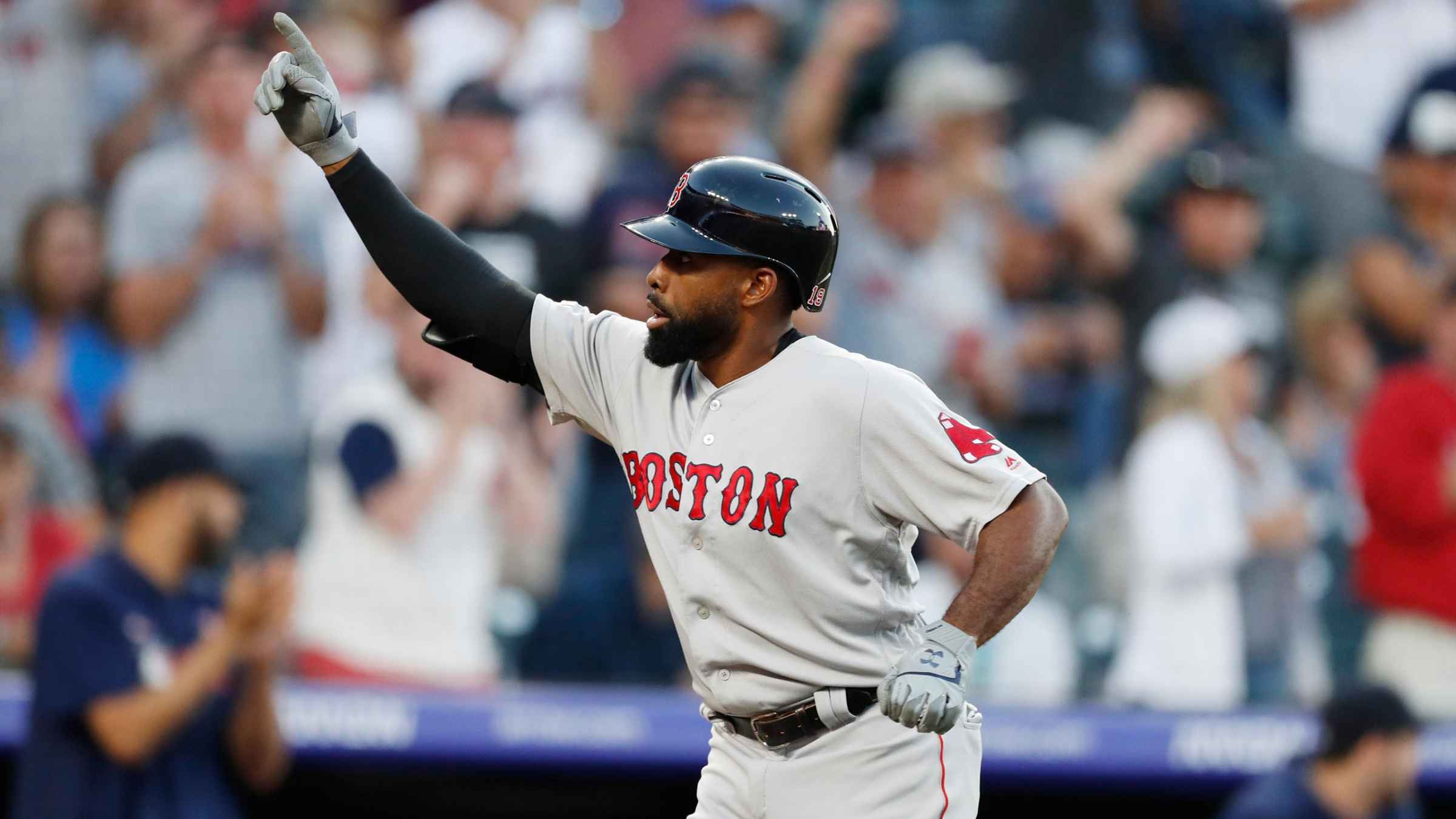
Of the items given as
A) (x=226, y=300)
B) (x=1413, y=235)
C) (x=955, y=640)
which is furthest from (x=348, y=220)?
(x=1413, y=235)

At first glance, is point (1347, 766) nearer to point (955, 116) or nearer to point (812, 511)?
point (812, 511)

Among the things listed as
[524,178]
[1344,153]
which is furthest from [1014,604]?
[1344,153]

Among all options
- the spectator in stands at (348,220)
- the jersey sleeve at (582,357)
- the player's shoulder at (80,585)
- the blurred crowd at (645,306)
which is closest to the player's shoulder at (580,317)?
the jersey sleeve at (582,357)

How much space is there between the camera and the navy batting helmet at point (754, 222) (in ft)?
9.39

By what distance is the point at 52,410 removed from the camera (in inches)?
216

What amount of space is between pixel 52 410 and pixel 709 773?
3233 millimetres

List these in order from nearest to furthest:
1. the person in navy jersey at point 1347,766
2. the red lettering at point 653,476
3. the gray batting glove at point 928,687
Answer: the gray batting glove at point 928,687 < the red lettering at point 653,476 < the person in navy jersey at point 1347,766

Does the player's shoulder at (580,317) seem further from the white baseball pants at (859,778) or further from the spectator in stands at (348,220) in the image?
the spectator in stands at (348,220)

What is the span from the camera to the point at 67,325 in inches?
221

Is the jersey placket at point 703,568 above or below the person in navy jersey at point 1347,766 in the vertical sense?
below

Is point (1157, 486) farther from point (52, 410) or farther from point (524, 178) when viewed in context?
point (52, 410)

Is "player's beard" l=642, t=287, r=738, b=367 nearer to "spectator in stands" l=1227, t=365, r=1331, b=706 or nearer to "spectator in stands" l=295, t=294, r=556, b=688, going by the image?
"spectator in stands" l=295, t=294, r=556, b=688

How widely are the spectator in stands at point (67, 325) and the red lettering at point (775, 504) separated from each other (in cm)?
327

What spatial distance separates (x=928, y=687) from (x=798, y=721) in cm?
34
